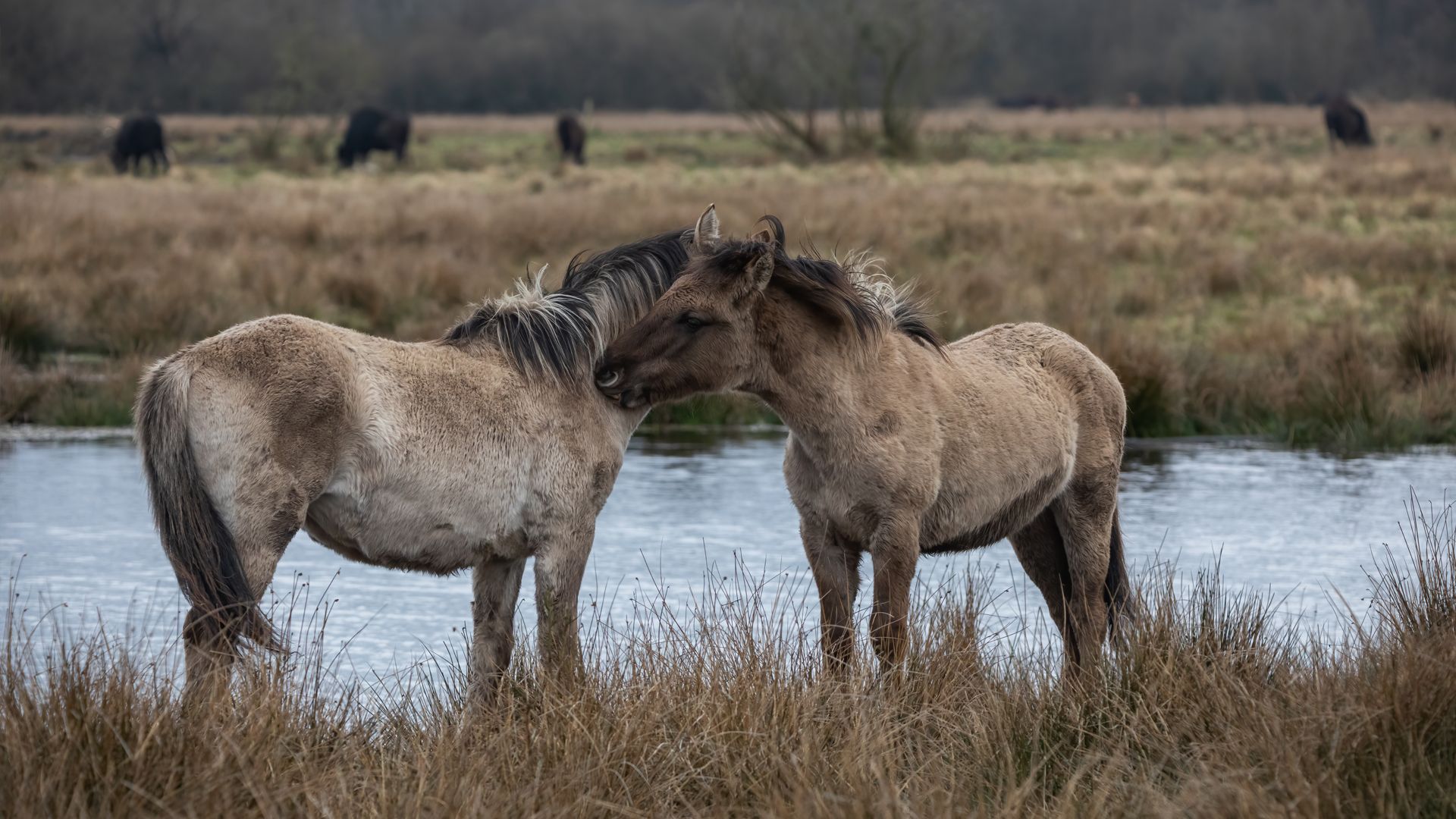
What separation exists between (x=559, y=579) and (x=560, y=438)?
477 millimetres

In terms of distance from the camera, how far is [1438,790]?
3.74m

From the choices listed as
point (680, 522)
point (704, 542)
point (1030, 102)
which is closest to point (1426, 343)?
point (680, 522)

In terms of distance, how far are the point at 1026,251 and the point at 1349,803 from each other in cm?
1462

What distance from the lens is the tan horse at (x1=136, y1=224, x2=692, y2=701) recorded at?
4668mm

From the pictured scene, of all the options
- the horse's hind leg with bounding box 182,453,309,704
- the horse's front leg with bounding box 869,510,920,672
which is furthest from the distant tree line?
the horse's hind leg with bounding box 182,453,309,704

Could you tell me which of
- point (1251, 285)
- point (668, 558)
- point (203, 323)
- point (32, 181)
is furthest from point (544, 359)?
point (32, 181)

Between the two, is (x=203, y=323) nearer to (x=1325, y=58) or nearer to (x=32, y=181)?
(x=32, y=181)

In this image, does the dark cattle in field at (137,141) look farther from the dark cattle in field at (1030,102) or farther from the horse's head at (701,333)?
the dark cattle in field at (1030,102)

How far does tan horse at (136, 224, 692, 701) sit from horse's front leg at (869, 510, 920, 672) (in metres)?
0.97

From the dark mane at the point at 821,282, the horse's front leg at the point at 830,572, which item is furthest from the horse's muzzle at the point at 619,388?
the horse's front leg at the point at 830,572

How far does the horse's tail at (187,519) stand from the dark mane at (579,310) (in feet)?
3.65

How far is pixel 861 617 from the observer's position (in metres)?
5.54

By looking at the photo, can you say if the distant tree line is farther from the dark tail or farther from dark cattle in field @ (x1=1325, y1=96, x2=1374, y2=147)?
the dark tail

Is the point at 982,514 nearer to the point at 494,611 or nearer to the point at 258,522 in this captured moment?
the point at 494,611
